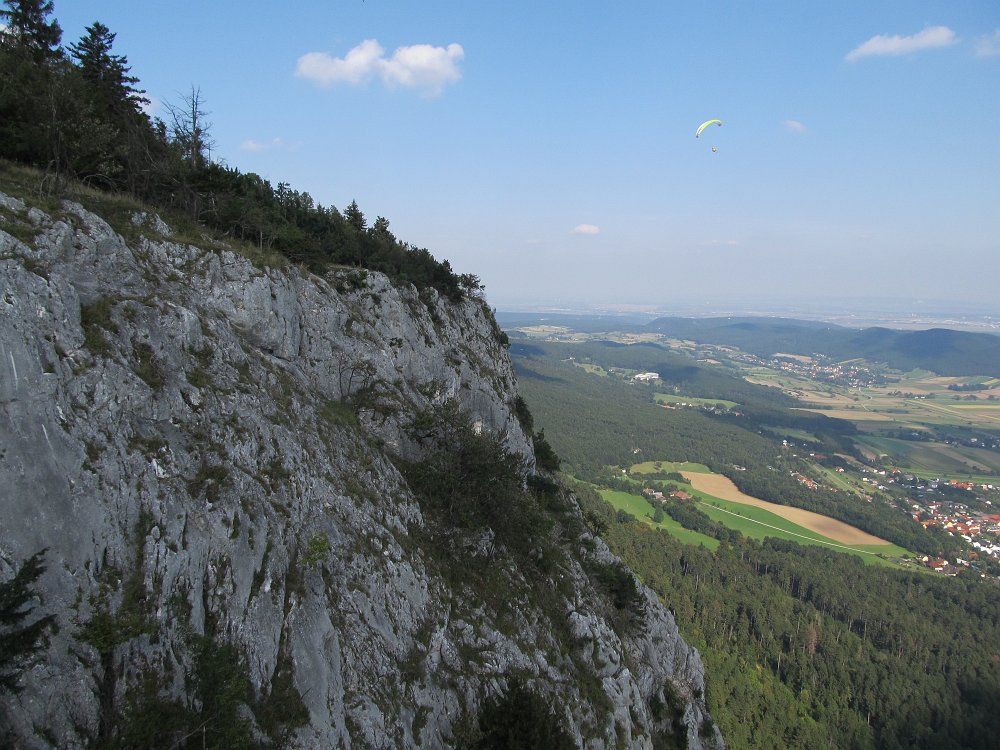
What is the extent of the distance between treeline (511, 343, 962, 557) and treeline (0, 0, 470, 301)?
4708 inches

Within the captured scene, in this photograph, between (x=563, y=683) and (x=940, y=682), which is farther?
(x=940, y=682)

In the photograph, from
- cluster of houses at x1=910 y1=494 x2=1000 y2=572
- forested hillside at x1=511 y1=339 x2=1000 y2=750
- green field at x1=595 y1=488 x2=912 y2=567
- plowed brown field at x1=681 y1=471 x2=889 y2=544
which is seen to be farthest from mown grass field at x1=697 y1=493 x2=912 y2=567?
cluster of houses at x1=910 y1=494 x2=1000 y2=572

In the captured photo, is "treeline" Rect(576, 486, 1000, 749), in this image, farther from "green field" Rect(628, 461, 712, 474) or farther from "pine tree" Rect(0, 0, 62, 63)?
"pine tree" Rect(0, 0, 62, 63)

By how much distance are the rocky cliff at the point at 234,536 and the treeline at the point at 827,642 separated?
199 ft

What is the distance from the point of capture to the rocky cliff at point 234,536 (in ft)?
30.1

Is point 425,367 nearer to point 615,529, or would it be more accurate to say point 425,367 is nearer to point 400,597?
point 400,597

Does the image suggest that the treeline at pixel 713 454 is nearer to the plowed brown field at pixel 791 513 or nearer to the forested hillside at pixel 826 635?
the forested hillside at pixel 826 635

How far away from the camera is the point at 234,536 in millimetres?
12156

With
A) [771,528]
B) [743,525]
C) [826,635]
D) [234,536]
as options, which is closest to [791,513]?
[771,528]

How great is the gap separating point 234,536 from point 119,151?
1854 centimetres

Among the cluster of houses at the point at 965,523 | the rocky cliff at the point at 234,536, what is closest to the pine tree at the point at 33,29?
the rocky cliff at the point at 234,536

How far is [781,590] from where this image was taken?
94062 millimetres

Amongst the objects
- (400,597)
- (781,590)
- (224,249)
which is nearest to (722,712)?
(781,590)

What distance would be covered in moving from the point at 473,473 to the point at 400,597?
8.37 metres
